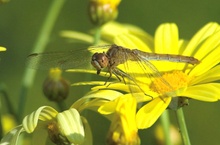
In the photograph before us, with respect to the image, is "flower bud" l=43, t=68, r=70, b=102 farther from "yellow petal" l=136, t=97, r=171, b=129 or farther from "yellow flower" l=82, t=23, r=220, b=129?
"yellow petal" l=136, t=97, r=171, b=129

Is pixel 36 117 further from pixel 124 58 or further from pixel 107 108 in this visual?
pixel 124 58

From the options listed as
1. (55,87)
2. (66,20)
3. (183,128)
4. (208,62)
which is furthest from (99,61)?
(66,20)

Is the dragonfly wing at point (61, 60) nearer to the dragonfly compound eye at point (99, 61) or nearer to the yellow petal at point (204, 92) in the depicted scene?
the dragonfly compound eye at point (99, 61)

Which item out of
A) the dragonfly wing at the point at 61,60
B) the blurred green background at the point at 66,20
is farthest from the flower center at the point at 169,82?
the blurred green background at the point at 66,20

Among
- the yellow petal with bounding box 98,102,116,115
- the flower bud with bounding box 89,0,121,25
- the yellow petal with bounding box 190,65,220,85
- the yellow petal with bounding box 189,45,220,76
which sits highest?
the flower bud with bounding box 89,0,121,25

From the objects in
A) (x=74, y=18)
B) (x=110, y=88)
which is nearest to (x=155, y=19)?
(x=74, y=18)

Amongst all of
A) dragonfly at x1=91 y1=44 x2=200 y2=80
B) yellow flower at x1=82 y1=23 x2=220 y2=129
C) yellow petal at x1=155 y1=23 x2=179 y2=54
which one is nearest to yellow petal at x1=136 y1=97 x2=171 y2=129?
yellow flower at x1=82 y1=23 x2=220 y2=129
